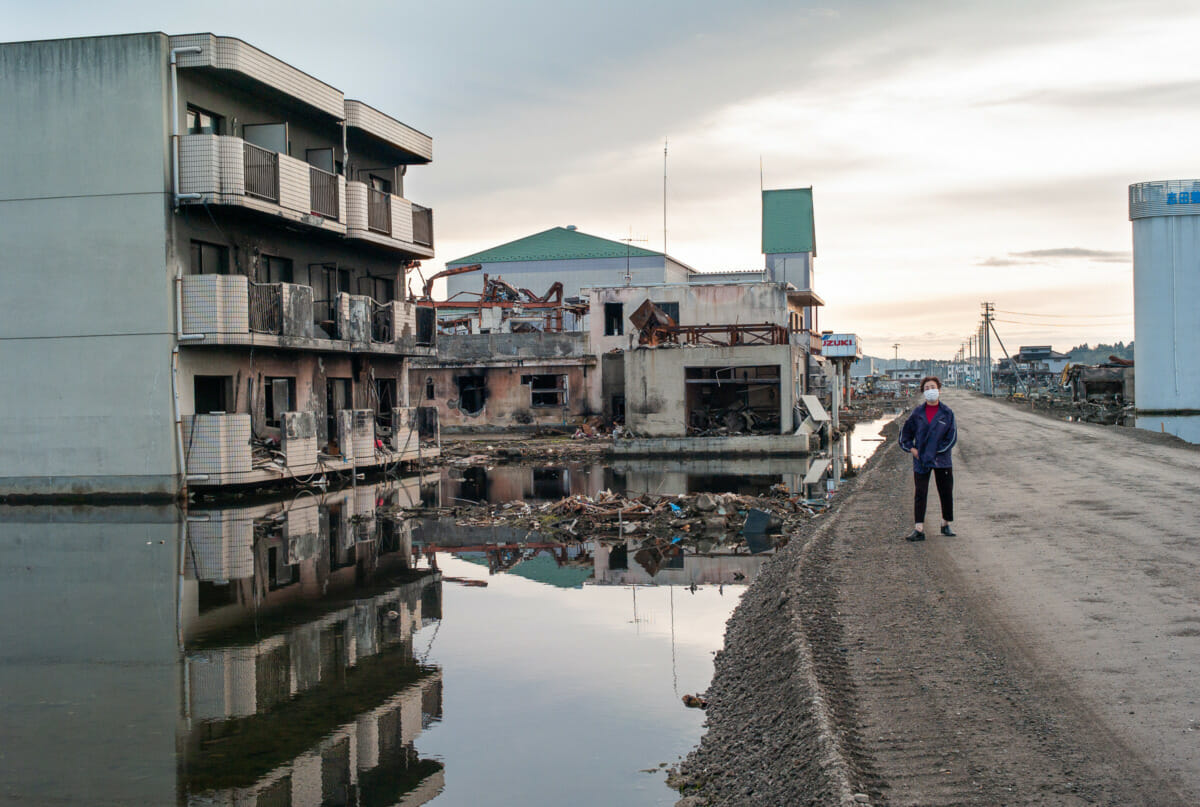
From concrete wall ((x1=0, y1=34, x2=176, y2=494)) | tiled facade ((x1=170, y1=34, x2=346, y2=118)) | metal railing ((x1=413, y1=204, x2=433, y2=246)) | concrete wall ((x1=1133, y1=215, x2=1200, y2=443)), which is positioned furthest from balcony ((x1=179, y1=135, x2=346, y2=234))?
concrete wall ((x1=1133, y1=215, x2=1200, y2=443))

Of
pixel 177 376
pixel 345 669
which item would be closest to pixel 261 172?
pixel 177 376

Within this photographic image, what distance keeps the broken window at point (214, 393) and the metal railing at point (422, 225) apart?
350 inches

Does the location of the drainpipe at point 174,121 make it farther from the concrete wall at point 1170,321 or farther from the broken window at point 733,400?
the concrete wall at point 1170,321

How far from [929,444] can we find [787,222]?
→ 69.4m

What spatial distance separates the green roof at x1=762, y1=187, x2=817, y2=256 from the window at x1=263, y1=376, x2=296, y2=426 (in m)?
57.1

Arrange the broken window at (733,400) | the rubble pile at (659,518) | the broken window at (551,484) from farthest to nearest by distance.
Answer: the broken window at (733,400) < the broken window at (551,484) < the rubble pile at (659,518)

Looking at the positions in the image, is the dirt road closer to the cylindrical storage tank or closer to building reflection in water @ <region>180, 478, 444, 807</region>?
building reflection in water @ <region>180, 478, 444, 807</region>

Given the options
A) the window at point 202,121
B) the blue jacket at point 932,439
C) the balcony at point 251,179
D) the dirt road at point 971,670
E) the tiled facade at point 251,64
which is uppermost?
the tiled facade at point 251,64

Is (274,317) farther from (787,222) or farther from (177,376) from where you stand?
(787,222)

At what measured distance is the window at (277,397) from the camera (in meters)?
25.6

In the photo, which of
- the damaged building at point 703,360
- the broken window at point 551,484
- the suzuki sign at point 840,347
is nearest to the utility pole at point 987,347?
the suzuki sign at point 840,347

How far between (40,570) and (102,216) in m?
10.8

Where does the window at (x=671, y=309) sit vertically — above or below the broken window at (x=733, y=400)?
above

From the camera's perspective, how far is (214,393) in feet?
78.6
